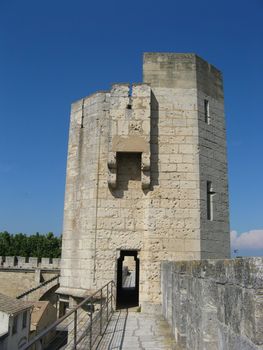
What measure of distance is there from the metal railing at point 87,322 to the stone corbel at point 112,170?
2299mm

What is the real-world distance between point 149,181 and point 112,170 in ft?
3.05

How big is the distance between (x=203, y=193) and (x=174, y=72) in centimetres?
319

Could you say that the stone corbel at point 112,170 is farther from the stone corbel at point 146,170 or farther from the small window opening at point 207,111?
the small window opening at point 207,111

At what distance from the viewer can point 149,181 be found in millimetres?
8641

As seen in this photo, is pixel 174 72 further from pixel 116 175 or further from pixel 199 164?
pixel 116 175

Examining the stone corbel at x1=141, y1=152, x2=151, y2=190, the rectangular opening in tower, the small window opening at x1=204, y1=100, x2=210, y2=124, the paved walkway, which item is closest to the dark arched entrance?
Result: the paved walkway

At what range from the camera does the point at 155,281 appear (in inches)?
331

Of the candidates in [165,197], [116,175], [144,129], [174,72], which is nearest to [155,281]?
[165,197]

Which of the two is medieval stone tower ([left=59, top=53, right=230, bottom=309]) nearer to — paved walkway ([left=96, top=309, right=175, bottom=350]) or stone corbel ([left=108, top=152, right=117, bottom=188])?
stone corbel ([left=108, top=152, right=117, bottom=188])

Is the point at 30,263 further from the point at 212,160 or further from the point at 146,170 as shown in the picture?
the point at 212,160

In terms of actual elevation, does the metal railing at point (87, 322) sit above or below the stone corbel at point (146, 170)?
below

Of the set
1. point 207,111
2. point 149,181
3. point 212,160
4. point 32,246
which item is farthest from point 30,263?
point 207,111

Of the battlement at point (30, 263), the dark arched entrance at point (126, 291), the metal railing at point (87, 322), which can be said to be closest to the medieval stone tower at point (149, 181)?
the metal railing at point (87, 322)

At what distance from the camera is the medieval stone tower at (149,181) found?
8586mm
